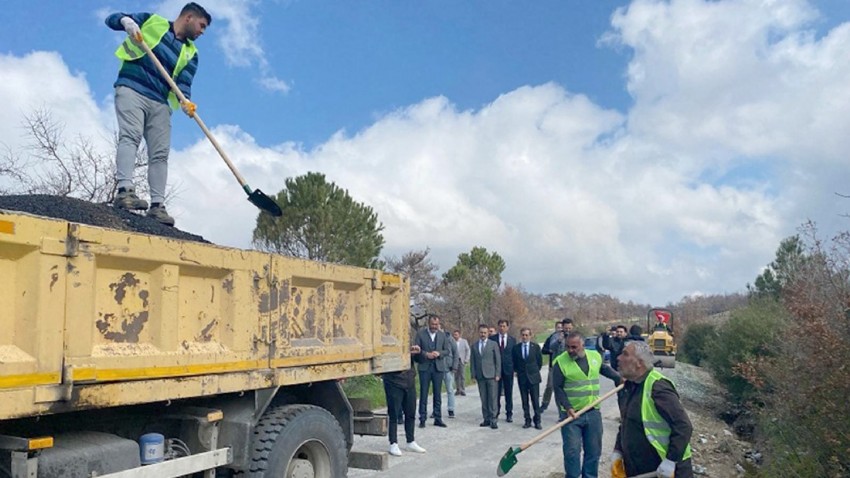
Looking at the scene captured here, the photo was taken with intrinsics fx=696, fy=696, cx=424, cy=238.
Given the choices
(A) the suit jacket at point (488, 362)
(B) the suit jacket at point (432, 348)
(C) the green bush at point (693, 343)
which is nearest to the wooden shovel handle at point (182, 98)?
(B) the suit jacket at point (432, 348)

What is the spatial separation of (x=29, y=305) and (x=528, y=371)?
9915mm

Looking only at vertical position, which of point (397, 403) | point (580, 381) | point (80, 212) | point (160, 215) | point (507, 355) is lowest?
point (397, 403)

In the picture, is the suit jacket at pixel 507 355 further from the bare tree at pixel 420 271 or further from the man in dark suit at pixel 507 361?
the bare tree at pixel 420 271

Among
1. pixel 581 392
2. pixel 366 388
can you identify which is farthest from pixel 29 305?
pixel 366 388

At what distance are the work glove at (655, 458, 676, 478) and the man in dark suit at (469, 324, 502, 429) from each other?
739 cm

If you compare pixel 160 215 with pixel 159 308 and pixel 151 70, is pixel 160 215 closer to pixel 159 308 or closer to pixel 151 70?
pixel 151 70

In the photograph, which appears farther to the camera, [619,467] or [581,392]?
[581,392]

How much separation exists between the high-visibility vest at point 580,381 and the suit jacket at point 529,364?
15.7 ft

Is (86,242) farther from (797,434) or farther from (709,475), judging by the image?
(709,475)

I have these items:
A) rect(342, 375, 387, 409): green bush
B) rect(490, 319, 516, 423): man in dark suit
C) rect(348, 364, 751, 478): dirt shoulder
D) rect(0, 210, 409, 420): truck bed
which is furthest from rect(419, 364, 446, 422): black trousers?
rect(0, 210, 409, 420): truck bed

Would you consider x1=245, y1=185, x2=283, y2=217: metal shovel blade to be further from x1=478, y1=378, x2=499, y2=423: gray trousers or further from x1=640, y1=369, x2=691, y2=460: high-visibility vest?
x1=478, y1=378, x2=499, y2=423: gray trousers

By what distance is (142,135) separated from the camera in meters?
5.71

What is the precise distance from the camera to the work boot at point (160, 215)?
18.8 feet

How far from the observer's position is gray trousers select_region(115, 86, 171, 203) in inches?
217
